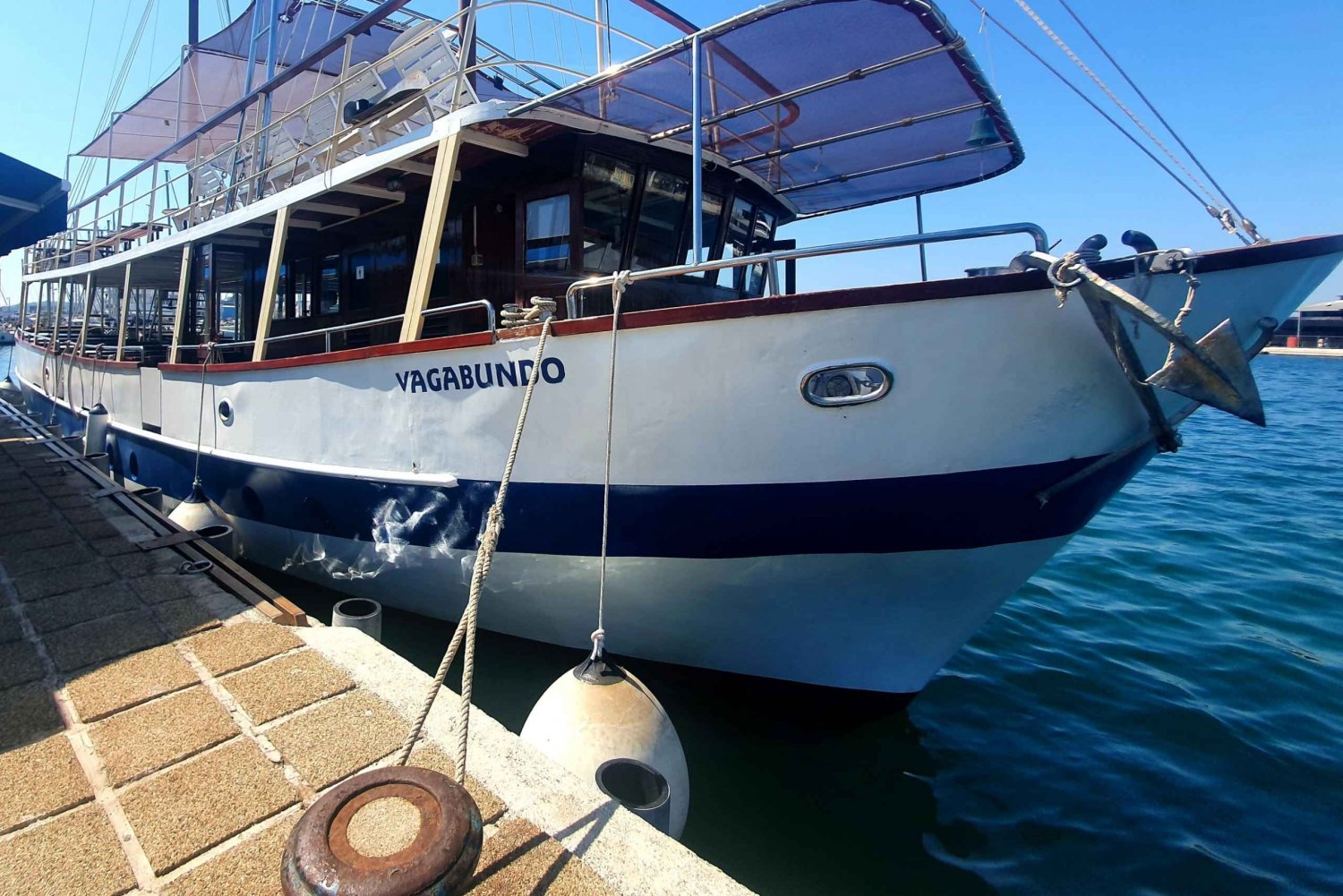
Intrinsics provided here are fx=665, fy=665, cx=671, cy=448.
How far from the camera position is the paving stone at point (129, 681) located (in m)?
2.94

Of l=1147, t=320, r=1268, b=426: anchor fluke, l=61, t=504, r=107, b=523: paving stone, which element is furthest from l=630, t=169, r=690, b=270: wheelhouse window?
l=61, t=504, r=107, b=523: paving stone

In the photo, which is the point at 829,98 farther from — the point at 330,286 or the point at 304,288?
the point at 304,288

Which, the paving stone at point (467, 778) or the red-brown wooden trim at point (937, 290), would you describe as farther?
the red-brown wooden trim at point (937, 290)

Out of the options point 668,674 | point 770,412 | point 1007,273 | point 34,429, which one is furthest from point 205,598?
point 34,429

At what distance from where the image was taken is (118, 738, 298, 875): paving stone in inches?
86.3

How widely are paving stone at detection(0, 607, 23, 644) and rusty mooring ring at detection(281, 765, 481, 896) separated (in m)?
2.91

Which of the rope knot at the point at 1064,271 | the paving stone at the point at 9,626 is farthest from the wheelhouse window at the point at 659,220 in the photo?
the paving stone at the point at 9,626

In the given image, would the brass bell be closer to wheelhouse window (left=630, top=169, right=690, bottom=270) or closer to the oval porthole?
wheelhouse window (left=630, top=169, right=690, bottom=270)

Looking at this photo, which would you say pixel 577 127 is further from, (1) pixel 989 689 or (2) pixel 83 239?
(2) pixel 83 239

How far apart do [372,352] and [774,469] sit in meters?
2.92

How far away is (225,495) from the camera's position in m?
6.52

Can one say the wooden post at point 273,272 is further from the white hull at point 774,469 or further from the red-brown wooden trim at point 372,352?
the white hull at point 774,469

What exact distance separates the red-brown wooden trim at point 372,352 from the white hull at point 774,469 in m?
0.05

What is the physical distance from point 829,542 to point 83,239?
15865 millimetres
